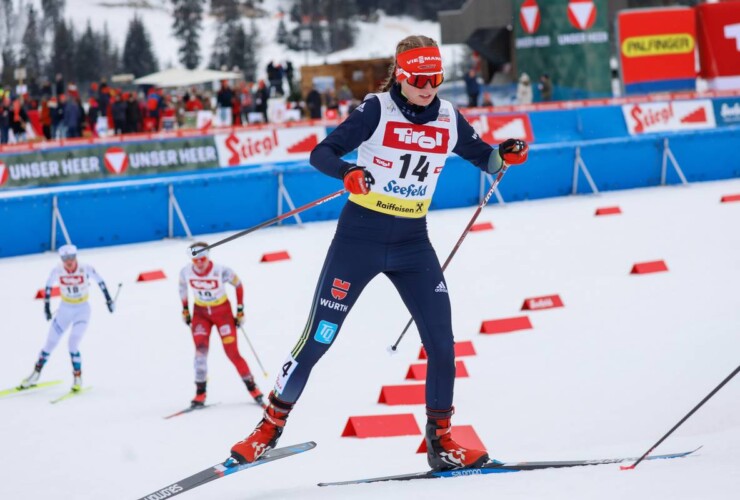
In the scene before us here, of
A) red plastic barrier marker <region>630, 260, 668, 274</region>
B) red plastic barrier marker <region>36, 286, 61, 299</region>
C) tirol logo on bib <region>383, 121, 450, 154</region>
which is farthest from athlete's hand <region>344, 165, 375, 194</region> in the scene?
red plastic barrier marker <region>36, 286, 61, 299</region>

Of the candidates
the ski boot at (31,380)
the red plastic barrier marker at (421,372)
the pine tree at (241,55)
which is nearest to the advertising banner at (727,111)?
the red plastic barrier marker at (421,372)

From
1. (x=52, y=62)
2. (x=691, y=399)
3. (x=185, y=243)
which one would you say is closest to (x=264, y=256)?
(x=185, y=243)

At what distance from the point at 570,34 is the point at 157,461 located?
2829 centimetres

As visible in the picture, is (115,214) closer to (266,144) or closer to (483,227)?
(266,144)

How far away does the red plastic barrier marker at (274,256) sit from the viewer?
16922 mm

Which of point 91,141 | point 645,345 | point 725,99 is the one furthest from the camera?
point 725,99

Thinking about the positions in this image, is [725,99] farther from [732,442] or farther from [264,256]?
[732,442]

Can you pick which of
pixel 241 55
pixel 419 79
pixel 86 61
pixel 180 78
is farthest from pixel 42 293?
pixel 86 61

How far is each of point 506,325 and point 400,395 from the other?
260 centimetres

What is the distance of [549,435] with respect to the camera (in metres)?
7.96

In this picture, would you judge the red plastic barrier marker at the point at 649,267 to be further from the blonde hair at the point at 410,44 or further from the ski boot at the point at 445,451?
the blonde hair at the point at 410,44

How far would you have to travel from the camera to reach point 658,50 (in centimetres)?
3222

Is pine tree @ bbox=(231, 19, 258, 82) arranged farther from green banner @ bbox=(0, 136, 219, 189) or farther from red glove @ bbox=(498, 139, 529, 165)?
red glove @ bbox=(498, 139, 529, 165)

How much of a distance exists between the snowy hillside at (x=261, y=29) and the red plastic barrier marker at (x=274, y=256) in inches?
2834
